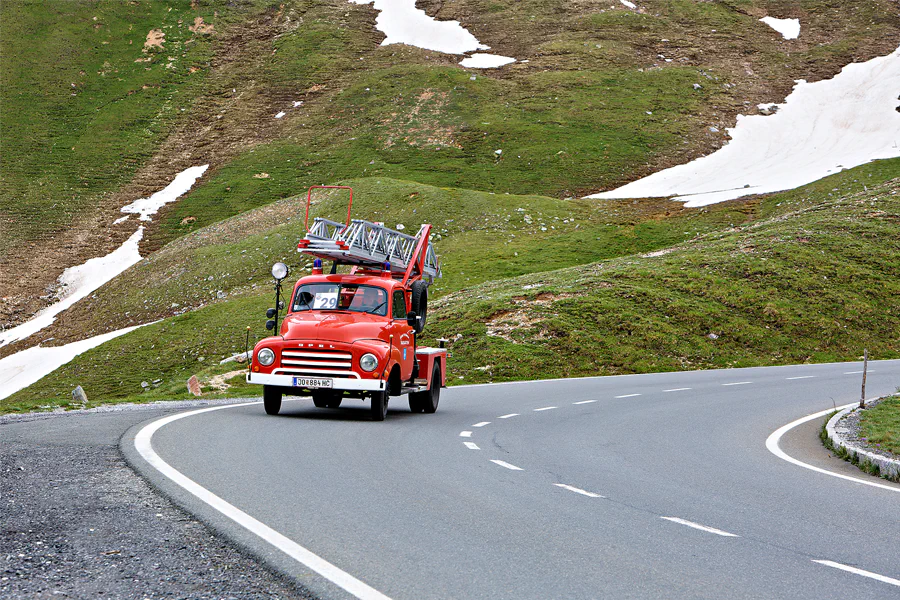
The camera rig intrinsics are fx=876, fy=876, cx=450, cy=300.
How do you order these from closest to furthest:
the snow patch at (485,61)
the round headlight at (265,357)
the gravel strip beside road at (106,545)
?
the gravel strip beside road at (106,545), the round headlight at (265,357), the snow patch at (485,61)

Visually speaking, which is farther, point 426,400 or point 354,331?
point 426,400

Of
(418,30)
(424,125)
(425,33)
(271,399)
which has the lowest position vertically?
(271,399)

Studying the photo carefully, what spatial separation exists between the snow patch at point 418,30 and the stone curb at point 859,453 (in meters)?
87.9

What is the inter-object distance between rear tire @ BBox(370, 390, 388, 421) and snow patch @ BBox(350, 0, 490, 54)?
86442 millimetres

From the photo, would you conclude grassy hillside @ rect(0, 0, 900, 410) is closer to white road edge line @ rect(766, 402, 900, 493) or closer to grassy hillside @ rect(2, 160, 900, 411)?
grassy hillside @ rect(2, 160, 900, 411)

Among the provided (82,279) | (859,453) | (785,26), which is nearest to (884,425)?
(859,453)

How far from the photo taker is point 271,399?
49.8 feet

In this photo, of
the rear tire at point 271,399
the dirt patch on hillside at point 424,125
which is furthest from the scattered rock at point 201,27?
the rear tire at point 271,399

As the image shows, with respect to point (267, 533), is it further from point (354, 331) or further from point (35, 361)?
point (35, 361)

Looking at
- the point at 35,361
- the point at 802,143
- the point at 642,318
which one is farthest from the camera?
the point at 802,143

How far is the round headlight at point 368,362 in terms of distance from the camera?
47.2 ft

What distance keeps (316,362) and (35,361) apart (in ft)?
85.5

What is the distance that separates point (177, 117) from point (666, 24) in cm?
5780

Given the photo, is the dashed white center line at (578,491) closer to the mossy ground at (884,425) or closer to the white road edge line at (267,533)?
the white road edge line at (267,533)
